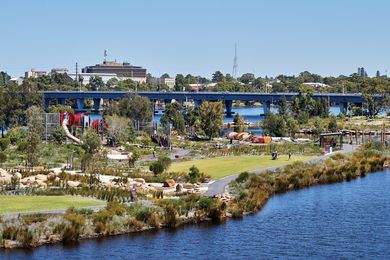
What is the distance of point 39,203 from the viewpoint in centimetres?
5331

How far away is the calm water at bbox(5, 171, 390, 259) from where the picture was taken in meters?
43.5

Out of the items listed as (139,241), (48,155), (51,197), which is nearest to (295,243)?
(139,241)

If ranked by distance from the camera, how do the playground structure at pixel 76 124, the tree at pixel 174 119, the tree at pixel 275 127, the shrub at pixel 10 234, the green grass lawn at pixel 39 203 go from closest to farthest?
the shrub at pixel 10 234 < the green grass lawn at pixel 39 203 < the playground structure at pixel 76 124 < the tree at pixel 275 127 < the tree at pixel 174 119

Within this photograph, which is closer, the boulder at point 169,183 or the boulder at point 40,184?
the boulder at point 40,184

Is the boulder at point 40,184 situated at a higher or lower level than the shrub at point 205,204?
higher

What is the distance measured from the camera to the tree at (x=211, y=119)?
124 m

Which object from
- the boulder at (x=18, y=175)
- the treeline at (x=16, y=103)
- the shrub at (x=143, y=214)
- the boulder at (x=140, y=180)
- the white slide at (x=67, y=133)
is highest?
the treeline at (x=16, y=103)

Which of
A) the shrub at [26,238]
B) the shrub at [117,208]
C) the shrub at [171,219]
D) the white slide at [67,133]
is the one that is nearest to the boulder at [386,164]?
the white slide at [67,133]

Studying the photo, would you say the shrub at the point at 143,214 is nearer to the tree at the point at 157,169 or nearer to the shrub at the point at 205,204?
the shrub at the point at 205,204

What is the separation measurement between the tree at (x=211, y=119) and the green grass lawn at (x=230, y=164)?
116 feet

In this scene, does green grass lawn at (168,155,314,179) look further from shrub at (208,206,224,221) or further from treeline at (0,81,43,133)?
treeline at (0,81,43,133)

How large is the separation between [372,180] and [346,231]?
25737 millimetres

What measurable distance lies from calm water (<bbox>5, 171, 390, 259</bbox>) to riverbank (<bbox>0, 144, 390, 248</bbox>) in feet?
2.63

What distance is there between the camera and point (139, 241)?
46.1m
